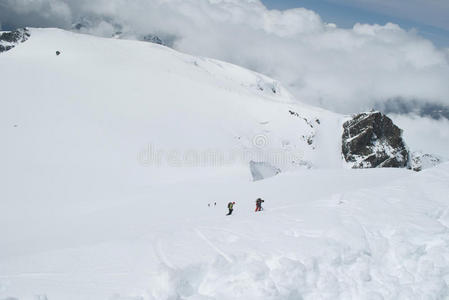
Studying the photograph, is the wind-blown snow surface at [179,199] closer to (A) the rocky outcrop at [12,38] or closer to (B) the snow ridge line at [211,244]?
(B) the snow ridge line at [211,244]

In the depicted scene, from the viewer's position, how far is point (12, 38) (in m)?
81.9

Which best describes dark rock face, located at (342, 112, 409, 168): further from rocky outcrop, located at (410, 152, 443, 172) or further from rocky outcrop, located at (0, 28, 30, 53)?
rocky outcrop, located at (0, 28, 30, 53)

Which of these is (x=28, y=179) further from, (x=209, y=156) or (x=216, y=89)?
(x=216, y=89)

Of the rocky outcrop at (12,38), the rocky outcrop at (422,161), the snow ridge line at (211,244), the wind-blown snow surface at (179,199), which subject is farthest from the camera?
the rocky outcrop at (422,161)

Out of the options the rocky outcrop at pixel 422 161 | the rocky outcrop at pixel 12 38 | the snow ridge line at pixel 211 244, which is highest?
the rocky outcrop at pixel 12 38

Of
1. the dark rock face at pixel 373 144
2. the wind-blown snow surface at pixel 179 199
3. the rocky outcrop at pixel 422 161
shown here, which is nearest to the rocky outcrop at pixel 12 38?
the wind-blown snow surface at pixel 179 199

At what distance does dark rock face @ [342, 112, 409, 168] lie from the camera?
227 ft

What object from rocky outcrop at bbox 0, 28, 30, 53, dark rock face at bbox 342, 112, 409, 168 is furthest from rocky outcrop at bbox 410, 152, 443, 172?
rocky outcrop at bbox 0, 28, 30, 53

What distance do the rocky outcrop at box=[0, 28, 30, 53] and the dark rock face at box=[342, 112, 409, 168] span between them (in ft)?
275

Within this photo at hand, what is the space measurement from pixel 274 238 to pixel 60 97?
185 feet

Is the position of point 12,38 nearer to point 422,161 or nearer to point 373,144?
point 373,144

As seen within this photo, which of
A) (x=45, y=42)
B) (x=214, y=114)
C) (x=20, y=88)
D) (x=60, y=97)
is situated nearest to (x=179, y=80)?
(x=214, y=114)

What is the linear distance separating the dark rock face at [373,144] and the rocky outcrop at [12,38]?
83.8m

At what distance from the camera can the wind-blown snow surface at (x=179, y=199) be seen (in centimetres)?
920
